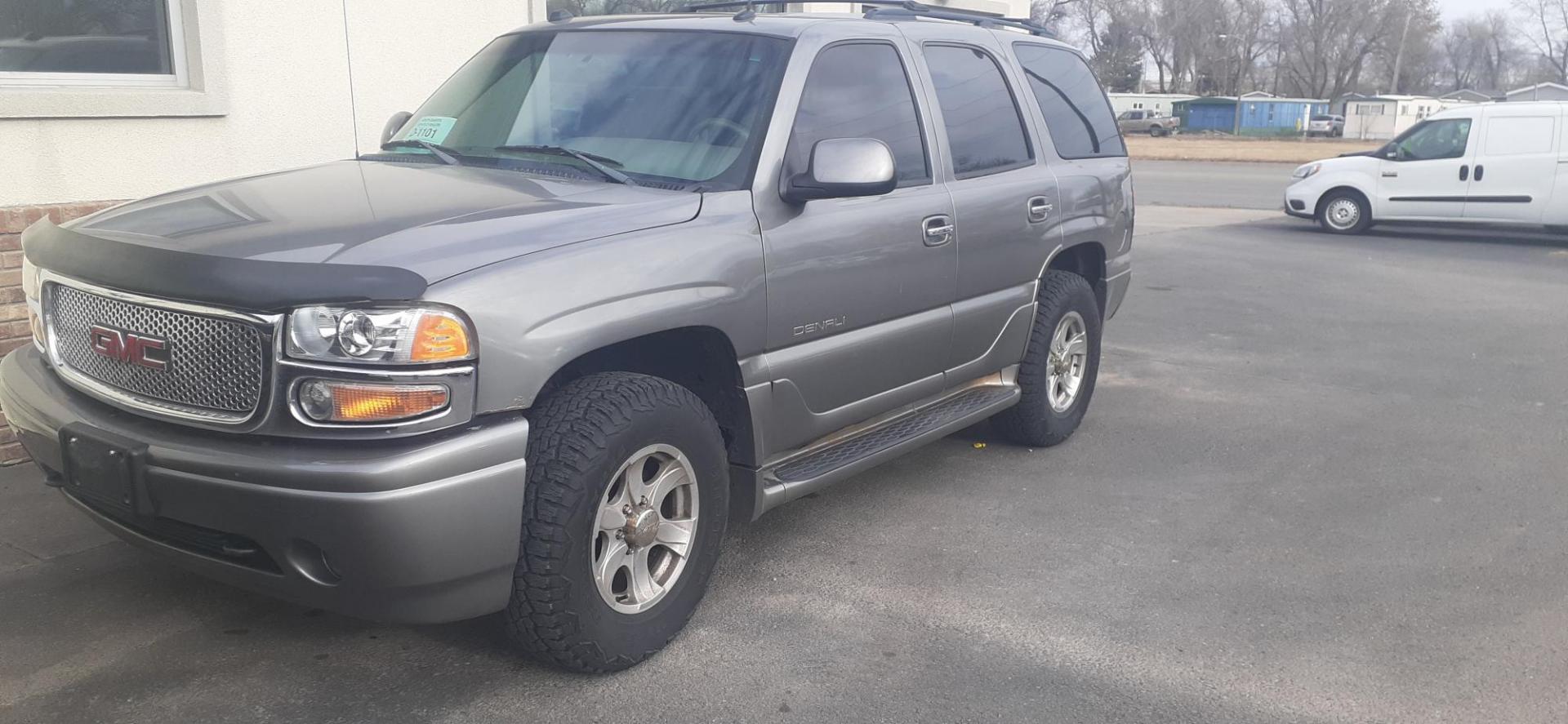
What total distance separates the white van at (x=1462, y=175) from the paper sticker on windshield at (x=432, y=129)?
1472cm

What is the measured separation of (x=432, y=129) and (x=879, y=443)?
202 cm

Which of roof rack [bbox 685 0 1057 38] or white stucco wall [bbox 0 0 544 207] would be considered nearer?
roof rack [bbox 685 0 1057 38]

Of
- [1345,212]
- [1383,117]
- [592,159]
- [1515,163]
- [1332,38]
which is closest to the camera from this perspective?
[592,159]

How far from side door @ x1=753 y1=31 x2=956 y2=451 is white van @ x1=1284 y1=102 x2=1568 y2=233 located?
13.5 metres

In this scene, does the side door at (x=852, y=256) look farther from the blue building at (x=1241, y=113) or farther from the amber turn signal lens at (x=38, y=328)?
the blue building at (x=1241, y=113)

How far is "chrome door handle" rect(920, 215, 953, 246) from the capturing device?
4.68 m

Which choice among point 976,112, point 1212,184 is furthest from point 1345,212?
point 976,112

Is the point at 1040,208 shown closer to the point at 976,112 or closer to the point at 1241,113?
the point at 976,112

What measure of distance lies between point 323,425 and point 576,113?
1758 millimetres

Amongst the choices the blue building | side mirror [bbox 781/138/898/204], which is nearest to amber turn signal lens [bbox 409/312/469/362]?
side mirror [bbox 781/138/898/204]

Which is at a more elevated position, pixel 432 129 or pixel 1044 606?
pixel 432 129

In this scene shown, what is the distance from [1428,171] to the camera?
16.1 meters

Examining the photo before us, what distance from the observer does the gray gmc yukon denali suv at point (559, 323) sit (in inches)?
118

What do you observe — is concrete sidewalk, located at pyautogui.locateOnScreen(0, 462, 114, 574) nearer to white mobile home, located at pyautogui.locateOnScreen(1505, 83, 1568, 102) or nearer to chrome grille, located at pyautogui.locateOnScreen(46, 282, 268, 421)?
chrome grille, located at pyautogui.locateOnScreen(46, 282, 268, 421)
